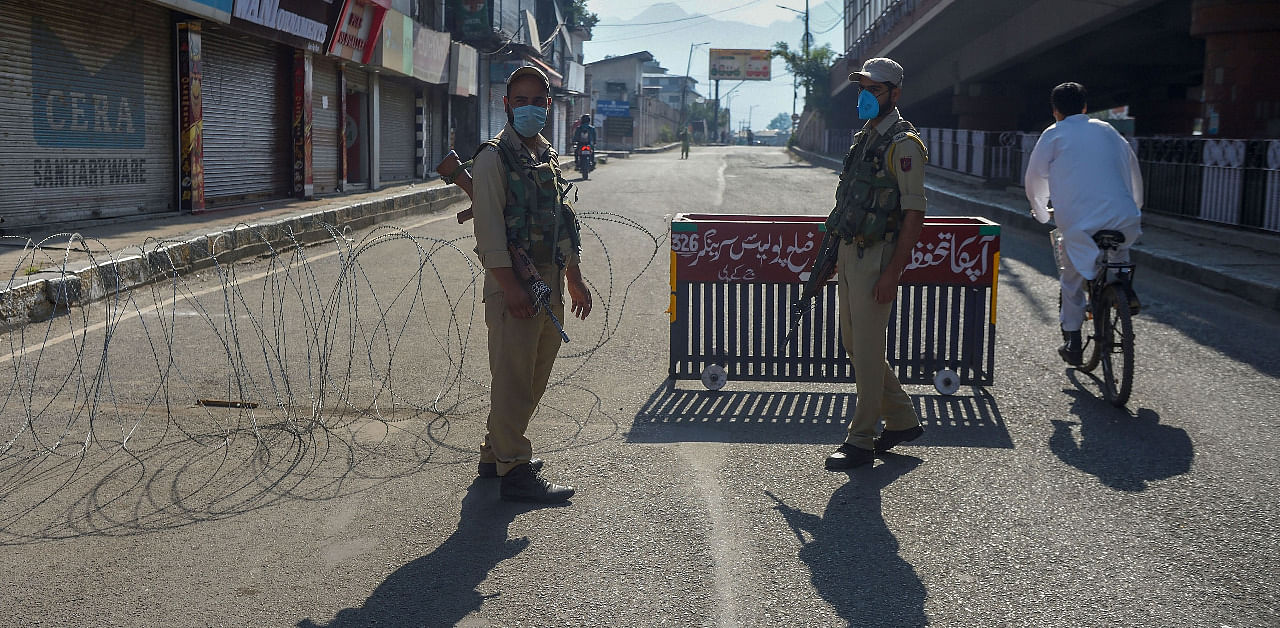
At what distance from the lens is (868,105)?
17.0ft

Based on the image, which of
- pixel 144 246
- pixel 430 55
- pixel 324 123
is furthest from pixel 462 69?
pixel 144 246

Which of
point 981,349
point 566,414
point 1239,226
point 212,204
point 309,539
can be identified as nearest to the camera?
point 309,539

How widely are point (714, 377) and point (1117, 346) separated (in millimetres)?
2307

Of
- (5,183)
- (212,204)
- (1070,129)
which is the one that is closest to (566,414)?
(1070,129)

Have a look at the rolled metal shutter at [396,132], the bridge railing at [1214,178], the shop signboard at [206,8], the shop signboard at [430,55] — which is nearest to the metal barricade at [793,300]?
the bridge railing at [1214,178]

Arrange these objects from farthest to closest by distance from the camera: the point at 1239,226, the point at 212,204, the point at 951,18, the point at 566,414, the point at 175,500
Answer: the point at 951,18 → the point at 212,204 → the point at 1239,226 → the point at 566,414 → the point at 175,500

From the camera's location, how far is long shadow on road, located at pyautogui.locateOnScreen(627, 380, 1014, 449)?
19.0 feet

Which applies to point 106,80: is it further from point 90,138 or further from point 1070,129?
point 1070,129

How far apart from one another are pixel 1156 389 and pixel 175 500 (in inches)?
218

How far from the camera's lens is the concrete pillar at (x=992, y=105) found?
1346 inches

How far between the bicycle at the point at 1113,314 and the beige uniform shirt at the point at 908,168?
2024 mm

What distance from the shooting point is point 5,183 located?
42.6 ft

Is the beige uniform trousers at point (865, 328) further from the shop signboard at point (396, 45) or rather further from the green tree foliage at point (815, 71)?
the green tree foliage at point (815, 71)

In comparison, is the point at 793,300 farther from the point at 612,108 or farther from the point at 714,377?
the point at 612,108
